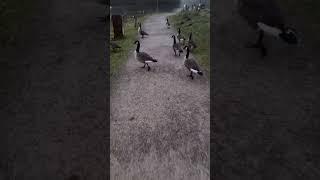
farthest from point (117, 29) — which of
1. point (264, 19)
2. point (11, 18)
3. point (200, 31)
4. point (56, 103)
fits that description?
point (56, 103)

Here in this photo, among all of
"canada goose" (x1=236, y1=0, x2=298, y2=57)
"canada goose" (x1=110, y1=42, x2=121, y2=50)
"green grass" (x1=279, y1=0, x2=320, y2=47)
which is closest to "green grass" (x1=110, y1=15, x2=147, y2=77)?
"canada goose" (x1=110, y1=42, x2=121, y2=50)

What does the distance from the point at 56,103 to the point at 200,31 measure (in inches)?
426

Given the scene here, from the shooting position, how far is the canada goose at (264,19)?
632 inches

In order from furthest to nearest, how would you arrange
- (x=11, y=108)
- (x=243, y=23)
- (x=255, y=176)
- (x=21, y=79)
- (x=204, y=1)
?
(x=204, y=1) < (x=243, y=23) < (x=21, y=79) < (x=11, y=108) < (x=255, y=176)

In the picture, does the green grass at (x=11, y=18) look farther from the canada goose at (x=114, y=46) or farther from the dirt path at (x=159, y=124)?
the dirt path at (x=159, y=124)

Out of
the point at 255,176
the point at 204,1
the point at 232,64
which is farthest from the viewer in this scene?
the point at 204,1

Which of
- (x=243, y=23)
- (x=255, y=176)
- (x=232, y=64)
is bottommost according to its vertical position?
(x=255, y=176)

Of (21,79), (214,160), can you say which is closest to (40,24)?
(21,79)

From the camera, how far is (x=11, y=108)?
46.9ft

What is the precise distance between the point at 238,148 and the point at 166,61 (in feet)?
28.4

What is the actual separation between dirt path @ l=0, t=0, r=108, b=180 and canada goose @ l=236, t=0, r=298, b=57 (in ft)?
25.9

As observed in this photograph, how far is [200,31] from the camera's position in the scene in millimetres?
22062

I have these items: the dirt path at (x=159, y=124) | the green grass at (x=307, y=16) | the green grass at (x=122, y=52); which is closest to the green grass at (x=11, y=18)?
the green grass at (x=122, y=52)

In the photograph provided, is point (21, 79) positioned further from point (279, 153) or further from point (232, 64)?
point (279, 153)
